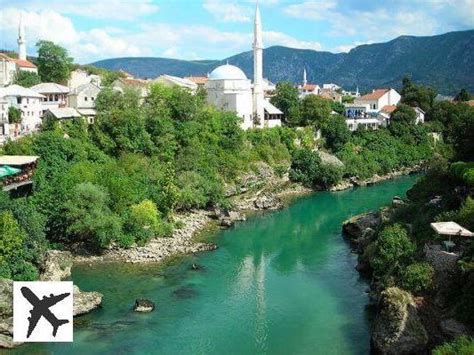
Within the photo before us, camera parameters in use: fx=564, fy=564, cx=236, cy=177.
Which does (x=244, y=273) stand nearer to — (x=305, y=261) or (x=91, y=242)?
(x=305, y=261)

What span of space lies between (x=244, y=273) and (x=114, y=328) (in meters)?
8.05

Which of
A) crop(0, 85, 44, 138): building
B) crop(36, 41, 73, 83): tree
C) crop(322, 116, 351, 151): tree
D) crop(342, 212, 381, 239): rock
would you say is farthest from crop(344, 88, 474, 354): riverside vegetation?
crop(36, 41, 73, 83): tree

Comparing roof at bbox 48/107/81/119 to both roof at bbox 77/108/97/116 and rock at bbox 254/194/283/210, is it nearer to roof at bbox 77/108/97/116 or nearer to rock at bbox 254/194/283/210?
roof at bbox 77/108/97/116

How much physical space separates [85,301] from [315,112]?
120ft

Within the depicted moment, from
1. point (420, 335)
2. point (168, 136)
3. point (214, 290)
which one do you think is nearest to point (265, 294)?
point (214, 290)

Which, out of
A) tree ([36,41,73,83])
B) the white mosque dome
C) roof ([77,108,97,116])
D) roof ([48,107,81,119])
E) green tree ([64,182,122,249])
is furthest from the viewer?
the white mosque dome

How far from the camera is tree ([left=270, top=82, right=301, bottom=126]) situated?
53781 mm

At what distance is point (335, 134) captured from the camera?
53.0 m

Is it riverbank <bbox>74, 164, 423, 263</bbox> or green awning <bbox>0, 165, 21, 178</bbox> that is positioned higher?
green awning <bbox>0, 165, 21, 178</bbox>

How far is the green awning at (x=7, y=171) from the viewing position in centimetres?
2586

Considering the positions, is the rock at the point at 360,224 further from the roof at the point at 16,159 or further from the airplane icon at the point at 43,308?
the airplane icon at the point at 43,308

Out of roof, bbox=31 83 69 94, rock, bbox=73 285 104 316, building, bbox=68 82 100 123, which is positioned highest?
roof, bbox=31 83 69 94

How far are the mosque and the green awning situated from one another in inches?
960

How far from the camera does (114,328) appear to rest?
64.1 ft
